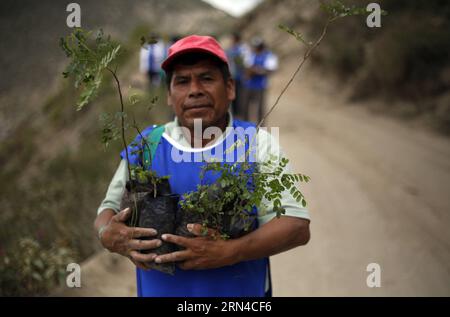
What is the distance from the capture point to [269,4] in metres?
21.1

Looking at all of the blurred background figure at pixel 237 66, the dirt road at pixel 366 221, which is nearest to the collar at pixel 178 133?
the dirt road at pixel 366 221

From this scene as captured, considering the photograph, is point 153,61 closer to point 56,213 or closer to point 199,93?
point 56,213

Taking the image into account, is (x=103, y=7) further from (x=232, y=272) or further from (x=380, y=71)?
(x=232, y=272)

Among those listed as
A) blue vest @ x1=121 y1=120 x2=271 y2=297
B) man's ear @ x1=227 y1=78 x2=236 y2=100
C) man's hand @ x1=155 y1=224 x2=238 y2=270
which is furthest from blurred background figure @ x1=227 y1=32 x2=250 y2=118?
man's hand @ x1=155 y1=224 x2=238 y2=270

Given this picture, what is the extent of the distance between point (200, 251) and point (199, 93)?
0.63m

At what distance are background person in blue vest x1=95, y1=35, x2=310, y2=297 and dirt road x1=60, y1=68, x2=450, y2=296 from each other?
2063 mm

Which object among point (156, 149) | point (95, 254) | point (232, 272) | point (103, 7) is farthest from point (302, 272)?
point (103, 7)

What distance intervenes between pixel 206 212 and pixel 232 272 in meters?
0.40

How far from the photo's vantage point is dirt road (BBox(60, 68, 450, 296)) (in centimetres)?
368

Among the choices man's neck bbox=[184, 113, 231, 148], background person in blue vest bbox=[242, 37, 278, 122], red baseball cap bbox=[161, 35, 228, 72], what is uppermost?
background person in blue vest bbox=[242, 37, 278, 122]

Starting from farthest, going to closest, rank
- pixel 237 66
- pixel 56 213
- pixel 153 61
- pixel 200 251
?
pixel 153 61
pixel 237 66
pixel 56 213
pixel 200 251

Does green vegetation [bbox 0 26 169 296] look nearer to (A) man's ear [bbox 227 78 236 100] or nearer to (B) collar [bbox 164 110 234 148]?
(B) collar [bbox 164 110 234 148]

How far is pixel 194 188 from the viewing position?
5.33 ft

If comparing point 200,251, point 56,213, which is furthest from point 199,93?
point 56,213
